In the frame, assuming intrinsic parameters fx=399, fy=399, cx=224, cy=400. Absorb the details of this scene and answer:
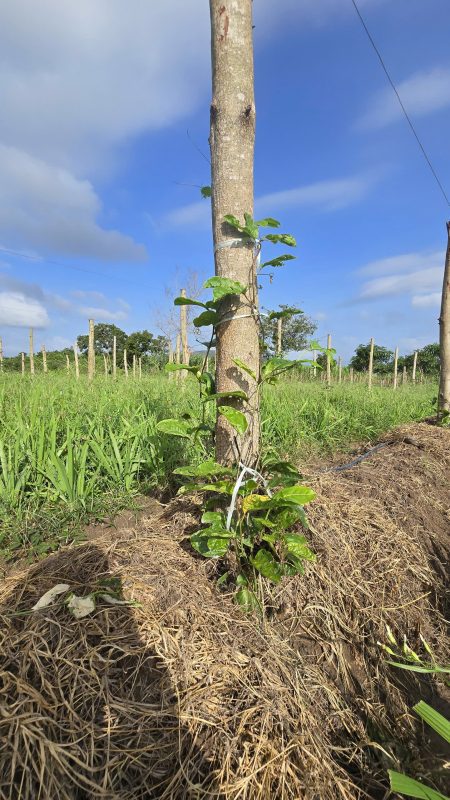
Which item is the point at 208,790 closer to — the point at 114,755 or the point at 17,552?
the point at 114,755

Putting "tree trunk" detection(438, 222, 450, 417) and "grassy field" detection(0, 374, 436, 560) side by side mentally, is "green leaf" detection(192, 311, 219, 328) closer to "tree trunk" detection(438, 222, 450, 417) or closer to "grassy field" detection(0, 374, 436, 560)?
"grassy field" detection(0, 374, 436, 560)

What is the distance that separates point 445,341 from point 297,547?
A: 5.19 meters

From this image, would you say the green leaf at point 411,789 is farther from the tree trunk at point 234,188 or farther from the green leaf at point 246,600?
the tree trunk at point 234,188

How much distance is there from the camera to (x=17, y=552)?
5.98 ft

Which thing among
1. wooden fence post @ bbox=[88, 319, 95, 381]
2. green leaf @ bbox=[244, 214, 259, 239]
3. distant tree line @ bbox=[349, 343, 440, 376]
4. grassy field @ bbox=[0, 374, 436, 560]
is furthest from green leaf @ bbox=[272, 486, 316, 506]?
distant tree line @ bbox=[349, 343, 440, 376]

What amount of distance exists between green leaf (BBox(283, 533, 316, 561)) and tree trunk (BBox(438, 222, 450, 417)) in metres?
4.60

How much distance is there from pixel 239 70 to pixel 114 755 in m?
2.20

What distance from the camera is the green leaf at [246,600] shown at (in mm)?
1372

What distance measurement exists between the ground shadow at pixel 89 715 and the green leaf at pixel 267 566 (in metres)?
0.43

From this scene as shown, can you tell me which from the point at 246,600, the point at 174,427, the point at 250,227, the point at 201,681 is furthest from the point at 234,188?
the point at 201,681

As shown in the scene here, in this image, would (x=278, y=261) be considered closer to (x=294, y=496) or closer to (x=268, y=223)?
(x=268, y=223)

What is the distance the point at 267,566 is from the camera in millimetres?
1368

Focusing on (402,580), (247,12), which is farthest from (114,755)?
(247,12)

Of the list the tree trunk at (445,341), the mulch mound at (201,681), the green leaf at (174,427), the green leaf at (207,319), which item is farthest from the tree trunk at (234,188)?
the tree trunk at (445,341)
